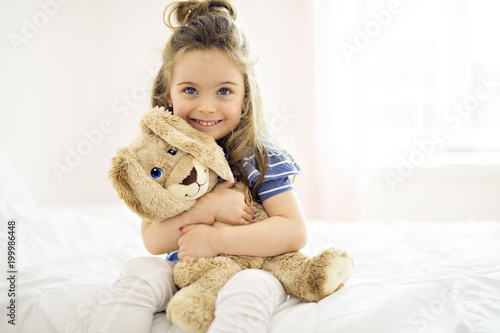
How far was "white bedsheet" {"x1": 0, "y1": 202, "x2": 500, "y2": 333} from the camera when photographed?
2.28ft

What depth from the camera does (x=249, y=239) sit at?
2.68ft

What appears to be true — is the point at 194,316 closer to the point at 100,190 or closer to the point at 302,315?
the point at 302,315

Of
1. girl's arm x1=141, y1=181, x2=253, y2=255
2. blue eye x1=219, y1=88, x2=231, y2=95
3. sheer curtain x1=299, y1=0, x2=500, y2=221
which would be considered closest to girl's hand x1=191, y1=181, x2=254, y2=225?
Result: girl's arm x1=141, y1=181, x2=253, y2=255

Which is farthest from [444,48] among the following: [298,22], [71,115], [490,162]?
[71,115]

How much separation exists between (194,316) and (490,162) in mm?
2121

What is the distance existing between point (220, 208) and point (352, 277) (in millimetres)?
347

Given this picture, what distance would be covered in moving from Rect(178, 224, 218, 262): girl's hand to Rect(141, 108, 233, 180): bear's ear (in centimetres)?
12

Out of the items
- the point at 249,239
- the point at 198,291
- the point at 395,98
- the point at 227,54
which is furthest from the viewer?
the point at 395,98

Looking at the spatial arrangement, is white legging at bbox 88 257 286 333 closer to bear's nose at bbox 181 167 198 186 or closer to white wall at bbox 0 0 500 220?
bear's nose at bbox 181 167 198 186

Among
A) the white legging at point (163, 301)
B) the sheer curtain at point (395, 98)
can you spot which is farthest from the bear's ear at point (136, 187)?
the sheer curtain at point (395, 98)

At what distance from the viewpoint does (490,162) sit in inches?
87.5

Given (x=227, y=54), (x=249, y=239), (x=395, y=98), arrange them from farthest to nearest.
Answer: (x=395, y=98) → (x=227, y=54) → (x=249, y=239)

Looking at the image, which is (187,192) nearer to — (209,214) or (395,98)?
(209,214)

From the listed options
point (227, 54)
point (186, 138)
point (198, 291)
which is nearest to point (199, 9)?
point (227, 54)
